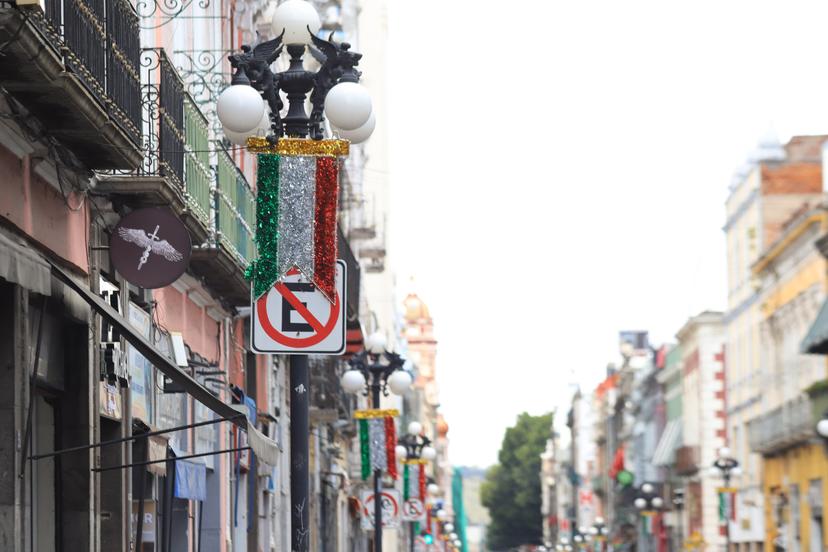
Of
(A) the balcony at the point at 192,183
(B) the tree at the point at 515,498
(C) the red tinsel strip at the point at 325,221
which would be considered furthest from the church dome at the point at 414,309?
(C) the red tinsel strip at the point at 325,221

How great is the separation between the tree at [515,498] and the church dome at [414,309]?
15554 mm

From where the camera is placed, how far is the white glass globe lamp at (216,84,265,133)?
13.4 meters

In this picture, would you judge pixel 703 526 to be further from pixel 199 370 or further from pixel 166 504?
pixel 166 504

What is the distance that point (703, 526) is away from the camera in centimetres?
7419

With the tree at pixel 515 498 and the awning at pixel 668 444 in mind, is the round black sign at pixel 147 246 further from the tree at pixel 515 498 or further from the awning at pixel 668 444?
the tree at pixel 515 498

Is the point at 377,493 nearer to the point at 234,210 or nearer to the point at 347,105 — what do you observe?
the point at 234,210

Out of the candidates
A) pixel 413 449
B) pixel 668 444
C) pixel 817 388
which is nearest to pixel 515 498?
pixel 668 444

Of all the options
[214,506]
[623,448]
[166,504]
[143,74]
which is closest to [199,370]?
[214,506]

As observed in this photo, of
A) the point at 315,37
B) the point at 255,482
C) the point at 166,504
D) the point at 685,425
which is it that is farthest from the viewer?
the point at 685,425

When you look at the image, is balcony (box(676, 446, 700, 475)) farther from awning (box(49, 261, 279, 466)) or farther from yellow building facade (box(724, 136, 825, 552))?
awning (box(49, 261, 279, 466))

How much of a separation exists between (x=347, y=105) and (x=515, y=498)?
16312 centimetres

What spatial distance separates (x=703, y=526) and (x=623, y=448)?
133 feet

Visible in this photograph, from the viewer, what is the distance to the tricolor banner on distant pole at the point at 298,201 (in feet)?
44.9

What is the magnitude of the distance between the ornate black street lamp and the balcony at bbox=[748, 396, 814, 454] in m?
38.2
